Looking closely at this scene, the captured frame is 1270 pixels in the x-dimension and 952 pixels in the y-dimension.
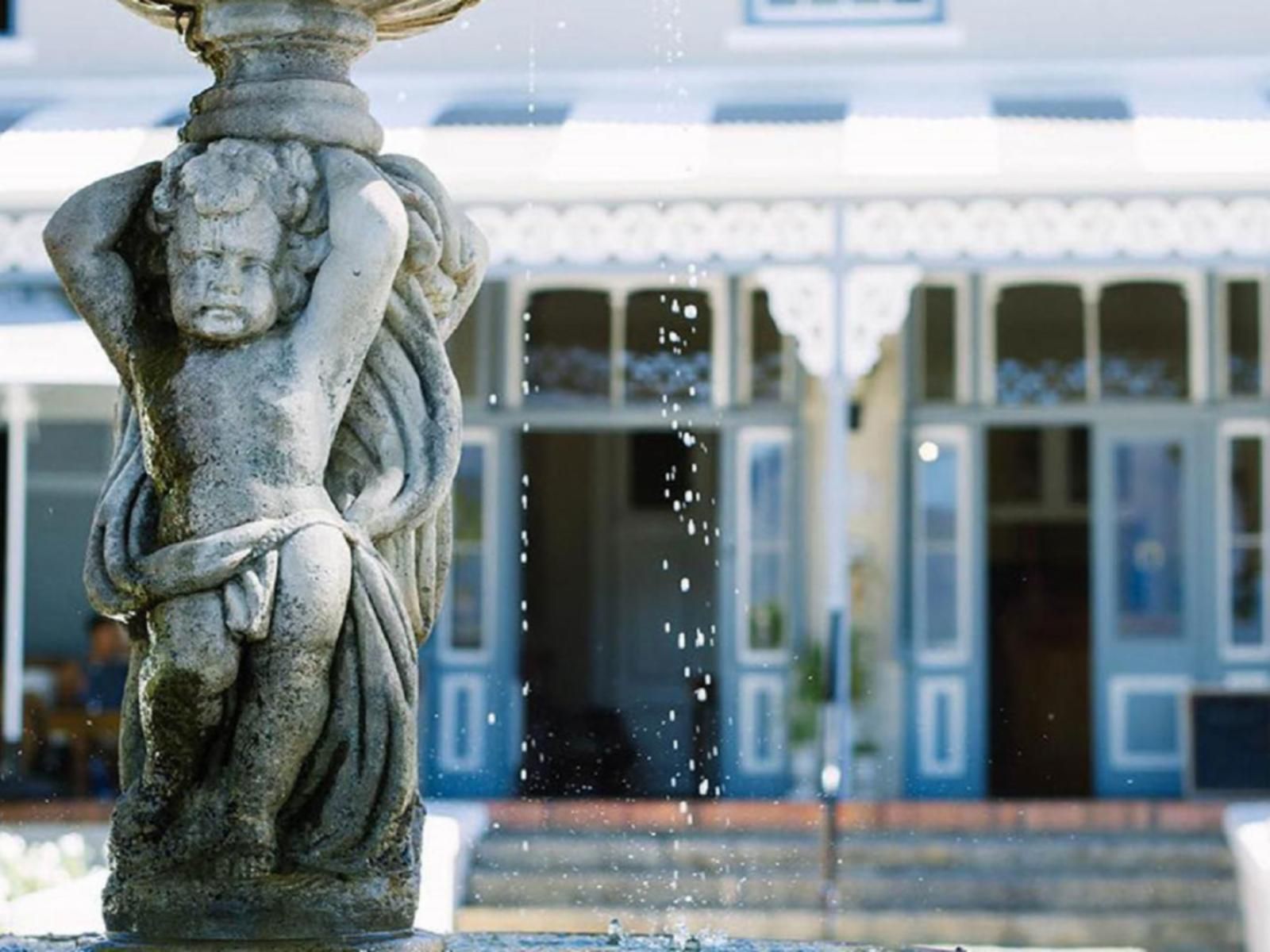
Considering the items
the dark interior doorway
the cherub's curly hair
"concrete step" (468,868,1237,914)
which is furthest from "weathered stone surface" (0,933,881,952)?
the dark interior doorway

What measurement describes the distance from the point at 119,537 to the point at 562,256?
9.42 metres

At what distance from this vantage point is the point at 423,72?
689 inches

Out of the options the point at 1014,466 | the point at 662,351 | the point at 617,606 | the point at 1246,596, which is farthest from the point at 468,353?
the point at 1246,596

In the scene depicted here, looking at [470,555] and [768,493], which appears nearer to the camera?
[768,493]

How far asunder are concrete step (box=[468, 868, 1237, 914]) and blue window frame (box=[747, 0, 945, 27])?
5705 millimetres

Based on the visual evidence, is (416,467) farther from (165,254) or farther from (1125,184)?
(1125,184)

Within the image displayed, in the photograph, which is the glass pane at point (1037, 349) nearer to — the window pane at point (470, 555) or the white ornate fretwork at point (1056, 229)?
the white ornate fretwork at point (1056, 229)

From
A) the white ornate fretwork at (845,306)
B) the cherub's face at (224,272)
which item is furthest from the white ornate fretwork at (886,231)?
the cherub's face at (224,272)

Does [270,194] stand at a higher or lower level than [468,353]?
lower

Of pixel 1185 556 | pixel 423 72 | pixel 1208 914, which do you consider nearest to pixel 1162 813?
pixel 1208 914

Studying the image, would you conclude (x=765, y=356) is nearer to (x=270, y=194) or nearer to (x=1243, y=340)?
(x=1243, y=340)

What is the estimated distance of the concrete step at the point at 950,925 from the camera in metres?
12.9

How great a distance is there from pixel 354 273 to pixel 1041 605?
43.3 ft

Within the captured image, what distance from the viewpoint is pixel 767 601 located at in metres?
17.5
